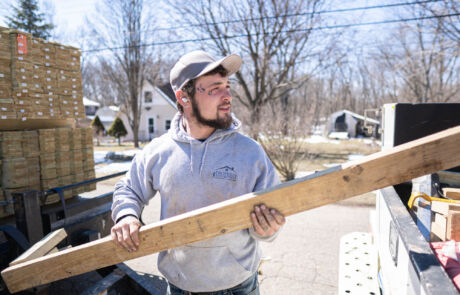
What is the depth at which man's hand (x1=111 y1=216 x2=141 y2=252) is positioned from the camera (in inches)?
55.1

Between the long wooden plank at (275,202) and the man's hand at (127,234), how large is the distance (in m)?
0.03

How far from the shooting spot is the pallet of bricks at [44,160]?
3.09 m

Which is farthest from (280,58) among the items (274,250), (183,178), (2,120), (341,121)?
(341,121)

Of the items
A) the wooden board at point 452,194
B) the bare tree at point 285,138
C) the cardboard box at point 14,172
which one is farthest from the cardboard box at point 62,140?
the bare tree at point 285,138

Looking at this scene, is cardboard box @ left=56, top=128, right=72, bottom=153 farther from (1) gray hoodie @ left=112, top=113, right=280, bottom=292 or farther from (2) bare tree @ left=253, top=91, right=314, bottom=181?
(2) bare tree @ left=253, top=91, right=314, bottom=181

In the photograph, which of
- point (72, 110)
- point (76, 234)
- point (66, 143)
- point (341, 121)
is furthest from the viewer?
point (341, 121)

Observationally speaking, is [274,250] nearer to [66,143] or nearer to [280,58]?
[66,143]

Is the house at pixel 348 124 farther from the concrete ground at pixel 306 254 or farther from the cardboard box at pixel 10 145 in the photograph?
the cardboard box at pixel 10 145

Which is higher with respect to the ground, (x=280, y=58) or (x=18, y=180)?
(x=280, y=58)

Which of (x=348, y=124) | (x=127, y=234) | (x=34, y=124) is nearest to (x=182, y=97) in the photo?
(x=127, y=234)

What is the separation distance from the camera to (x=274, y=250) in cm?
471

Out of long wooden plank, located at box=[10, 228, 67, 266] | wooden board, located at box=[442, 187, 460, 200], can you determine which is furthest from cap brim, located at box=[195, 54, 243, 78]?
wooden board, located at box=[442, 187, 460, 200]

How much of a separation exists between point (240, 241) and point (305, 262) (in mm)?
3028

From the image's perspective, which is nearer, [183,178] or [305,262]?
[183,178]
